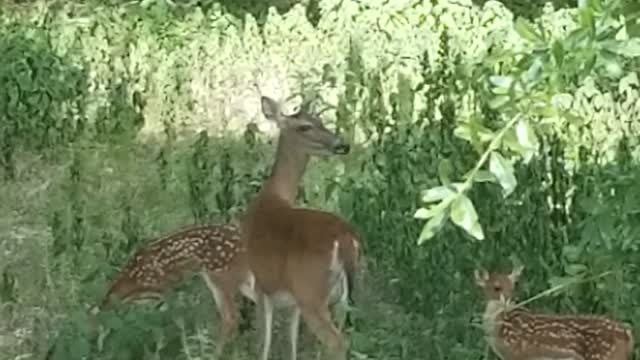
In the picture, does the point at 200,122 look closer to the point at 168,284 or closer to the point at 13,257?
the point at 13,257

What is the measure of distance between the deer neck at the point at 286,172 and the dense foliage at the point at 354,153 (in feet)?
1.25

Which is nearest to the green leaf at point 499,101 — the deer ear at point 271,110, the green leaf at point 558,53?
the green leaf at point 558,53

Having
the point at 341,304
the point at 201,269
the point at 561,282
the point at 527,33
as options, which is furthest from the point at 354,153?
the point at 527,33

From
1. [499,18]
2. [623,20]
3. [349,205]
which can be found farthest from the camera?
[499,18]

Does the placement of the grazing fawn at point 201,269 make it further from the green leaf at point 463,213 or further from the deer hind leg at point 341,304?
the green leaf at point 463,213

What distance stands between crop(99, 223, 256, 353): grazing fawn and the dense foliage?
9 centimetres

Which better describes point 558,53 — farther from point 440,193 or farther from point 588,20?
point 440,193

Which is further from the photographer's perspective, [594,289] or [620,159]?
[620,159]

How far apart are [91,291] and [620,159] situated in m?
1.87

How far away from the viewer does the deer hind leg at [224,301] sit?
609cm

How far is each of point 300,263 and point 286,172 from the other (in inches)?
27.7

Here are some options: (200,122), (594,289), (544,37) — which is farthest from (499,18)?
(544,37)

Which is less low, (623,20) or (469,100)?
(623,20)

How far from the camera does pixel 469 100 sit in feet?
27.5
